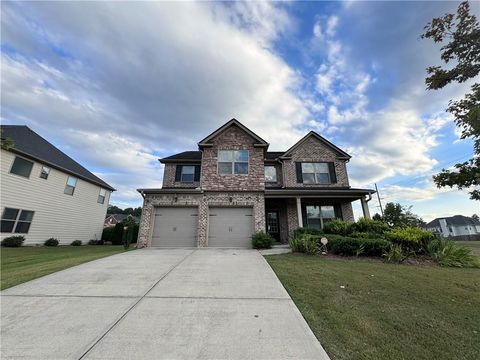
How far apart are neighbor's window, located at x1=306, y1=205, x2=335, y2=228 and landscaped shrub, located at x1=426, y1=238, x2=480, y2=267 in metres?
5.87

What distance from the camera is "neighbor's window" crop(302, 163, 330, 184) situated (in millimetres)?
14383

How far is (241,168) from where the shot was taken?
1267cm

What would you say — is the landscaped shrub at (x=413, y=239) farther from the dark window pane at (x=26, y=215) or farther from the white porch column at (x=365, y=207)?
the dark window pane at (x=26, y=215)

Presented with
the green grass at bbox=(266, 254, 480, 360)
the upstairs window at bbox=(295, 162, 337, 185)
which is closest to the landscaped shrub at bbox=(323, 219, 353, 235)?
the green grass at bbox=(266, 254, 480, 360)

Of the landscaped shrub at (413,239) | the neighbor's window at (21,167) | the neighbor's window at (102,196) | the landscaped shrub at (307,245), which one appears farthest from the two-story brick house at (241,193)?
the neighbor's window at (102,196)

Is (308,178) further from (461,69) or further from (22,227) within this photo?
(22,227)

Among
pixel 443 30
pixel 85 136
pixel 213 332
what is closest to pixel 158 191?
pixel 213 332

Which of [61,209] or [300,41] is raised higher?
[300,41]

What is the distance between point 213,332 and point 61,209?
1835cm

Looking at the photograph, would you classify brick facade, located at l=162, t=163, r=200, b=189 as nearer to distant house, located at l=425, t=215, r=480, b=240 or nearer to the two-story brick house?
the two-story brick house

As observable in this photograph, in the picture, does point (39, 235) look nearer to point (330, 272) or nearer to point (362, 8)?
point (330, 272)

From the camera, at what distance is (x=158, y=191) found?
11414 mm

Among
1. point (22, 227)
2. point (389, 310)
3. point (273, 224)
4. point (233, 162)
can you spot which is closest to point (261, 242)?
point (273, 224)

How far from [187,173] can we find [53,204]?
392 inches
